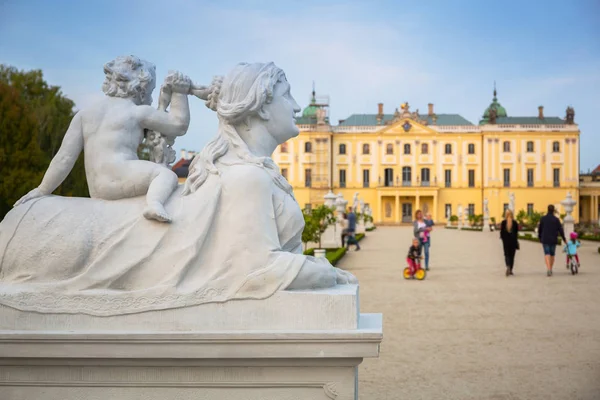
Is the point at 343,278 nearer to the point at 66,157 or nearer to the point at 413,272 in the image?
the point at 66,157

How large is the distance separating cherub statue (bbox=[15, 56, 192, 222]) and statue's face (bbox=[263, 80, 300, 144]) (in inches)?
13.4

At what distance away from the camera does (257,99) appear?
2676mm

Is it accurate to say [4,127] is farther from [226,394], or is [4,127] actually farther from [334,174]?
[334,174]

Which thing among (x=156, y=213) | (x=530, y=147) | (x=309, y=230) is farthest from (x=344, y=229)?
(x=530, y=147)

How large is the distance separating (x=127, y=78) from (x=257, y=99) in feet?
1.86

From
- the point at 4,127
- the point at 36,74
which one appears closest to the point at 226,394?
the point at 4,127

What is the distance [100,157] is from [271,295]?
886 mm

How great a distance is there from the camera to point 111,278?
2566 millimetres

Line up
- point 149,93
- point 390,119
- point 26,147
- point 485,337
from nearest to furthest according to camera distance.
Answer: point 149,93 < point 485,337 < point 26,147 < point 390,119

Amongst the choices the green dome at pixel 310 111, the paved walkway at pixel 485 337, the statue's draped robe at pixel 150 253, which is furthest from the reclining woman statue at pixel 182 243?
the green dome at pixel 310 111

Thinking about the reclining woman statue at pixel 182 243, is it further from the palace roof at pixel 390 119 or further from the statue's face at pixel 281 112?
the palace roof at pixel 390 119

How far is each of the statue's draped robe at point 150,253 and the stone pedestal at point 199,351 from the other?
0.06 m

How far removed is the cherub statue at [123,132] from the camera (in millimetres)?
2730

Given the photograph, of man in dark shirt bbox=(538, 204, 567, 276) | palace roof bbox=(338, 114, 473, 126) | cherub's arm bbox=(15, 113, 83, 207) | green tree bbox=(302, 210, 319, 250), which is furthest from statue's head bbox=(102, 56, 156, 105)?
palace roof bbox=(338, 114, 473, 126)
